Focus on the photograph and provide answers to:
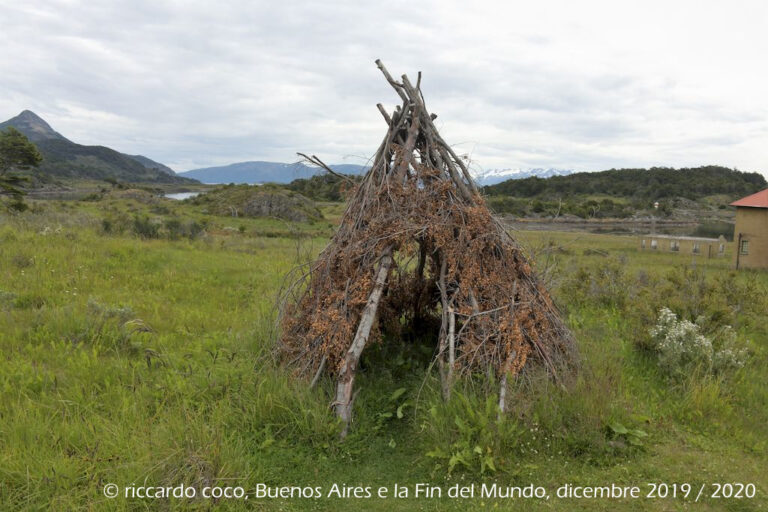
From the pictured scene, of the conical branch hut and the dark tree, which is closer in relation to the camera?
the conical branch hut

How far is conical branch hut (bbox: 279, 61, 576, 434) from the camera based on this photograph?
15.1ft

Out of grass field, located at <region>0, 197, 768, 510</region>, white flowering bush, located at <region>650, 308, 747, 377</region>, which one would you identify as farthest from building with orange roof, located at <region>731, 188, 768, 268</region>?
white flowering bush, located at <region>650, 308, 747, 377</region>

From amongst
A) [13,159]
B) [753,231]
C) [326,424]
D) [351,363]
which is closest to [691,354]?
[351,363]

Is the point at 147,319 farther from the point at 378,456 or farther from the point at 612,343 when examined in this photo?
the point at 612,343

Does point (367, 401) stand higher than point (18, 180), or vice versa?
point (18, 180)

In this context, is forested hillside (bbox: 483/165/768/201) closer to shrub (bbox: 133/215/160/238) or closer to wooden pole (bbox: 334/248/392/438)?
shrub (bbox: 133/215/160/238)

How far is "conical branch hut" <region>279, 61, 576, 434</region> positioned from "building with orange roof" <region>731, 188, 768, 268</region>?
2809cm

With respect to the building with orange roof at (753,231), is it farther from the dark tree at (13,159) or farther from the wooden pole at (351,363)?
the dark tree at (13,159)

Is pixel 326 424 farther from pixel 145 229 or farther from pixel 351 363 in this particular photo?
pixel 145 229

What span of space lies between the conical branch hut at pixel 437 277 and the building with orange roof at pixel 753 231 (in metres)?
28.1

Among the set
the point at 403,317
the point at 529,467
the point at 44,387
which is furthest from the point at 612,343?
the point at 44,387

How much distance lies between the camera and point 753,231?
26922mm

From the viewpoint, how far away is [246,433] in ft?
13.7

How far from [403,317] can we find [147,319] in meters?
4.05
